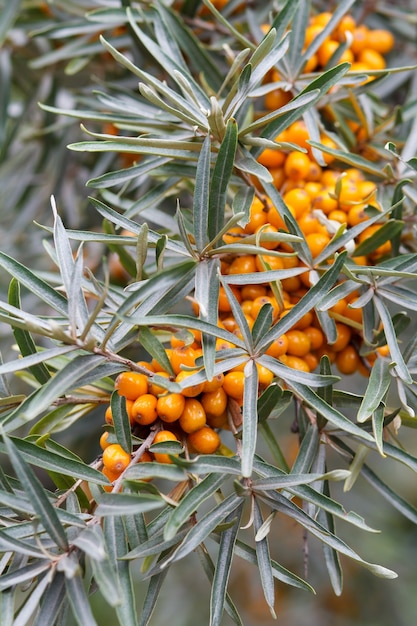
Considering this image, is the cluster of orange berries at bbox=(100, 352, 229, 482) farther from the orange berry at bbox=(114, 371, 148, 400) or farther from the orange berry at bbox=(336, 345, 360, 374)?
the orange berry at bbox=(336, 345, 360, 374)

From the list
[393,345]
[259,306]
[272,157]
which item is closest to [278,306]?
[259,306]

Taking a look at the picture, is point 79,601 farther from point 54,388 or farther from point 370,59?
point 370,59

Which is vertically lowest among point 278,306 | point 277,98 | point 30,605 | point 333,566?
point 333,566

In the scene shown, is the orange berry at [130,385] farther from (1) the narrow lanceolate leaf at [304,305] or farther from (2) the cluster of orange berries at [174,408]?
(1) the narrow lanceolate leaf at [304,305]

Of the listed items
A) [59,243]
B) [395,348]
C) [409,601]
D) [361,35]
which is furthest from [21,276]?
[409,601]

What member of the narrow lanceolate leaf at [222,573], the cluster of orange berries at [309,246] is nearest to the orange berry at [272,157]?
the cluster of orange berries at [309,246]

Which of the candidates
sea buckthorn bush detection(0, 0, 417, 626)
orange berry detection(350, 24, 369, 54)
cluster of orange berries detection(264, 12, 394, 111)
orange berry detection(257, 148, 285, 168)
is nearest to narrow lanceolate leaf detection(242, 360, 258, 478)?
sea buckthorn bush detection(0, 0, 417, 626)

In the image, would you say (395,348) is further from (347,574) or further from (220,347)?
(347,574)
